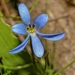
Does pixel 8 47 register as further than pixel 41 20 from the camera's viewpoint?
Yes

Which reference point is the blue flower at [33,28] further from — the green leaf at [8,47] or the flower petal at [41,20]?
the green leaf at [8,47]

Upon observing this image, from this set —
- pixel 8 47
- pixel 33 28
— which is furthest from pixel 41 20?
pixel 8 47

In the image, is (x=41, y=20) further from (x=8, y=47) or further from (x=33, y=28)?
(x=8, y=47)

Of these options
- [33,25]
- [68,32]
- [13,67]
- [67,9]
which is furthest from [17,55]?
[67,9]

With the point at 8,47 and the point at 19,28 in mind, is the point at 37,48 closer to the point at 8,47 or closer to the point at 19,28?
the point at 19,28

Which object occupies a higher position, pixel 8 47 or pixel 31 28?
pixel 31 28

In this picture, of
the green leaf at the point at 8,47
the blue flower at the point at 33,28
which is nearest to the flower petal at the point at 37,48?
the blue flower at the point at 33,28

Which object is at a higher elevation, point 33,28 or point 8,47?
point 33,28

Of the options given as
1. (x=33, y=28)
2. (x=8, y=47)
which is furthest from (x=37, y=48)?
(x=8, y=47)

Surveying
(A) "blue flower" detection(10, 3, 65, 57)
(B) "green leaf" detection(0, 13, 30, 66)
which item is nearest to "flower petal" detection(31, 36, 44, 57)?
(A) "blue flower" detection(10, 3, 65, 57)

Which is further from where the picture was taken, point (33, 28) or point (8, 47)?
point (8, 47)

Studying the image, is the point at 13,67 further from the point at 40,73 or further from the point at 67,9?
the point at 67,9

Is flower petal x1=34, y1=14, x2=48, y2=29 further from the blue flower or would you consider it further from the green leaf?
the green leaf
